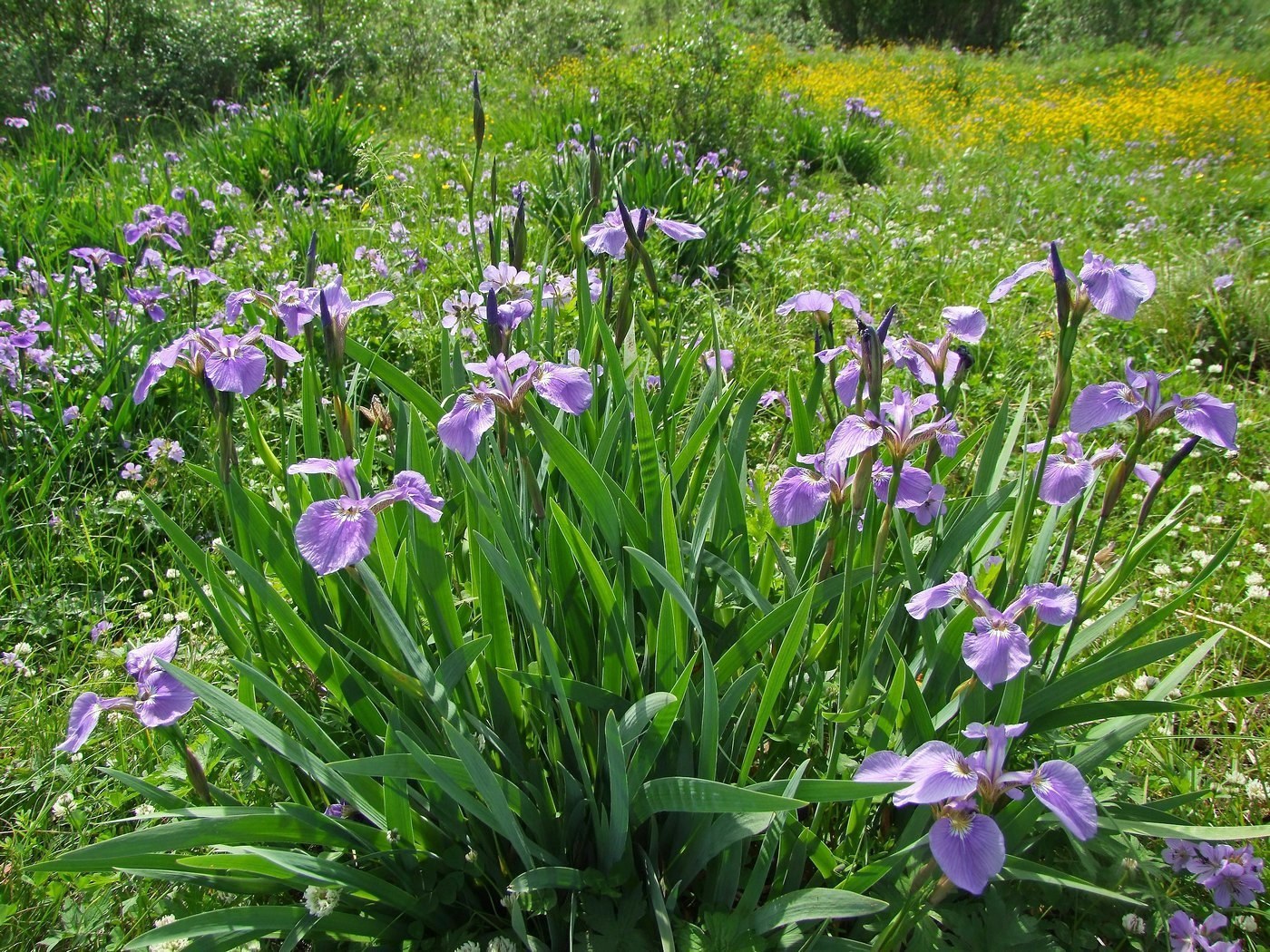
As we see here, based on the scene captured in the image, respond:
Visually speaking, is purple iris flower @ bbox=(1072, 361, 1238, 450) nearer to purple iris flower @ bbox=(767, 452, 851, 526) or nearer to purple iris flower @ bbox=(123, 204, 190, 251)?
purple iris flower @ bbox=(767, 452, 851, 526)

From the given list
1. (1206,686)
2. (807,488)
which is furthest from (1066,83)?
(807,488)

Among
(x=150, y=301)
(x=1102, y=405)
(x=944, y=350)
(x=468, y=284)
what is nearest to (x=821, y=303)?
(x=944, y=350)

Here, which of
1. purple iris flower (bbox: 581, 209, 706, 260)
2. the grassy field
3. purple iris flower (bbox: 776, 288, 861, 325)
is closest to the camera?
purple iris flower (bbox: 776, 288, 861, 325)

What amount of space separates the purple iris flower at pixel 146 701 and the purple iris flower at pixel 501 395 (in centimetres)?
55

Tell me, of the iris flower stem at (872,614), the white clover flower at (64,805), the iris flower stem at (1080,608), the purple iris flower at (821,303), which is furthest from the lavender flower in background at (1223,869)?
the white clover flower at (64,805)

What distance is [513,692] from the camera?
1.34 meters

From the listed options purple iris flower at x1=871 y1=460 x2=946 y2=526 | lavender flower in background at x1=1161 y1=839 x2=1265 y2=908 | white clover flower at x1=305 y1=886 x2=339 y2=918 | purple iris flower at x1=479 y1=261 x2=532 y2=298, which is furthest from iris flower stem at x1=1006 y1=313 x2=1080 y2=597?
white clover flower at x1=305 y1=886 x2=339 y2=918

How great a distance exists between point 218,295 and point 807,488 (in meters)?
3.08

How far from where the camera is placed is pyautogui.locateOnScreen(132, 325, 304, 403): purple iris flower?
49.3 inches

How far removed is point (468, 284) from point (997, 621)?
257 centimetres

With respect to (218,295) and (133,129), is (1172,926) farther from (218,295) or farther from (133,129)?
(133,129)

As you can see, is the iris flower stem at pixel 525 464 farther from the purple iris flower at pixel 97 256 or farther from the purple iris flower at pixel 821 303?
the purple iris flower at pixel 97 256

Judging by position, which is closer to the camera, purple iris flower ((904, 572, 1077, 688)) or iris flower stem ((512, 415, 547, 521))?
purple iris flower ((904, 572, 1077, 688))

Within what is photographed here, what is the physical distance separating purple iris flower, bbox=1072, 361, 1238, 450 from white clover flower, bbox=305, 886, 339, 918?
1256 mm
